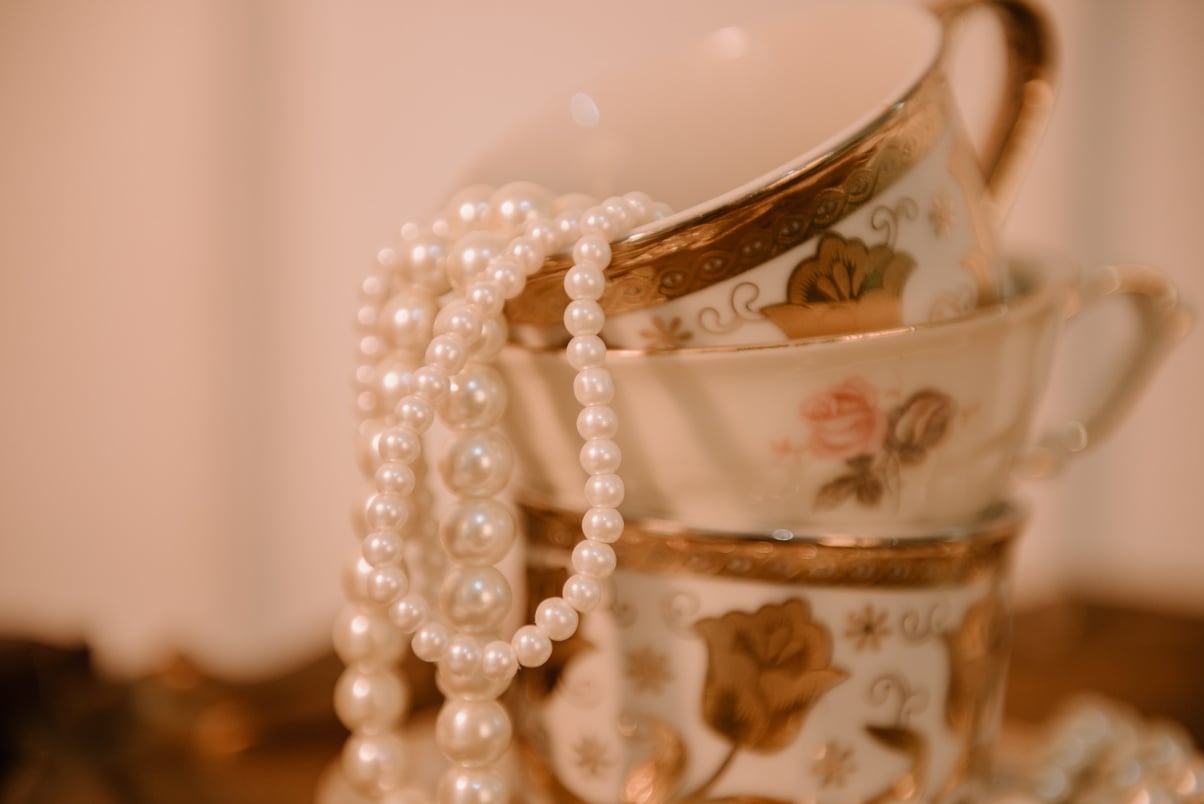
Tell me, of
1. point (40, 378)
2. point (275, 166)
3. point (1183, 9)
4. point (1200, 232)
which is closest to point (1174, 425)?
point (1200, 232)

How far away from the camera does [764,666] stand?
29cm

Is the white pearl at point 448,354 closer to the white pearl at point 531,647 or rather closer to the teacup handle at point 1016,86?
the white pearl at point 531,647

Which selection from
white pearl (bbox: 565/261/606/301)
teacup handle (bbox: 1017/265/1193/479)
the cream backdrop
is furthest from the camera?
the cream backdrop

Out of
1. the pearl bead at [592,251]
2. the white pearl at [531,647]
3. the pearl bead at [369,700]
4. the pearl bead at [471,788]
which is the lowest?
the pearl bead at [471,788]

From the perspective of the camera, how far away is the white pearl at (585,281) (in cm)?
26

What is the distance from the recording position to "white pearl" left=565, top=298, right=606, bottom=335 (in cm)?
26

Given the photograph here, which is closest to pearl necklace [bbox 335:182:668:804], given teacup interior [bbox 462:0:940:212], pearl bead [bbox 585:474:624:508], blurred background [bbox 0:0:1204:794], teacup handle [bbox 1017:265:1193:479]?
pearl bead [bbox 585:474:624:508]

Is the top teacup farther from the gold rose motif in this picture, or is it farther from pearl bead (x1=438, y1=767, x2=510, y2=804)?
pearl bead (x1=438, y1=767, x2=510, y2=804)

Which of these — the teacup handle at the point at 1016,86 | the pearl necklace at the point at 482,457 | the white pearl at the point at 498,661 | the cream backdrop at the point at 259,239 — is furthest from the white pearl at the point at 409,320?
the cream backdrop at the point at 259,239

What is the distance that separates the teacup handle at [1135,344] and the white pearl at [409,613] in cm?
25

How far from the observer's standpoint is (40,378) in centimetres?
84

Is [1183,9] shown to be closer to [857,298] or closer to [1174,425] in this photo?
[1174,425]

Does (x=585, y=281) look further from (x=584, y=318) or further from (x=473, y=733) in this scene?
(x=473, y=733)

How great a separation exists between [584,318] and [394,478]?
0.07 metres
